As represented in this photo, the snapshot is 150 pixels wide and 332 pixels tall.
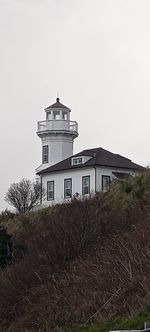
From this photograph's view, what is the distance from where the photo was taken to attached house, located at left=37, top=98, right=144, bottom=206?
55812mm

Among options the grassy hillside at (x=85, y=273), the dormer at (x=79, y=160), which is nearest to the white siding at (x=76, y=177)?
the dormer at (x=79, y=160)

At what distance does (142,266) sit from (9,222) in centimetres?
2557

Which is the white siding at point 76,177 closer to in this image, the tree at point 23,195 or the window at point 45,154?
the tree at point 23,195

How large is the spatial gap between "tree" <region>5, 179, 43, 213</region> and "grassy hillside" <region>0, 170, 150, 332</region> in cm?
2508

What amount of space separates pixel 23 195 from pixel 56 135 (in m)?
13.2

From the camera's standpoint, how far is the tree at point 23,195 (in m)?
55.3

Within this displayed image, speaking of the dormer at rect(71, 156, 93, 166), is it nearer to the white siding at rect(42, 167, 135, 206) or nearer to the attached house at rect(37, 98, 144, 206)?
the attached house at rect(37, 98, 144, 206)

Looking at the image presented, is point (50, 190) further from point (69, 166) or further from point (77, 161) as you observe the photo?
point (77, 161)

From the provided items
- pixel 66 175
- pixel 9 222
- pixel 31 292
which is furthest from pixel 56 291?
pixel 66 175

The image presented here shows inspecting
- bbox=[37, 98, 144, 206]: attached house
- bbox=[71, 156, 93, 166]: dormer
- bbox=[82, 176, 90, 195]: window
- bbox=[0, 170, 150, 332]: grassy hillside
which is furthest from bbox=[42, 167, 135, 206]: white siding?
bbox=[0, 170, 150, 332]: grassy hillside

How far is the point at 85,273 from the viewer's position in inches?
803

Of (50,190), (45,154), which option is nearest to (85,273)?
(50,190)

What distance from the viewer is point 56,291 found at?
2119 cm

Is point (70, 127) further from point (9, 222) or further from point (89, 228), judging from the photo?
point (89, 228)
